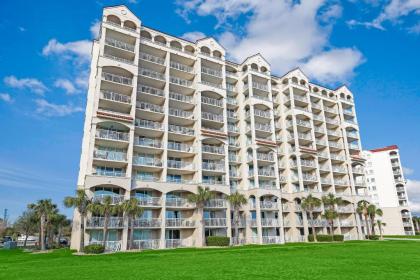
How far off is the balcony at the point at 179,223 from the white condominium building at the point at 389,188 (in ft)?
219

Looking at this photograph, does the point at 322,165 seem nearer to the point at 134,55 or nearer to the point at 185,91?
the point at 185,91

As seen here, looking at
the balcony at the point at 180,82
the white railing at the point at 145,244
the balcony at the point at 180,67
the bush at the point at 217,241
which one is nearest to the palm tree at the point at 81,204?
the white railing at the point at 145,244

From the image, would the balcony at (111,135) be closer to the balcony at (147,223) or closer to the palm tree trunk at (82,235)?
the palm tree trunk at (82,235)

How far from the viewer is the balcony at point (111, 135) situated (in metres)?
38.7

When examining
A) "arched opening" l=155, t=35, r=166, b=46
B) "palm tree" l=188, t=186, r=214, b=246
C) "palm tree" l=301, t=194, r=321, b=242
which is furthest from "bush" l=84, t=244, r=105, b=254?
"palm tree" l=301, t=194, r=321, b=242

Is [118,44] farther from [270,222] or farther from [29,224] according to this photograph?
[29,224]

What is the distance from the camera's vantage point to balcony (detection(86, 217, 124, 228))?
34.1 meters

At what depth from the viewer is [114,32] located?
142 feet

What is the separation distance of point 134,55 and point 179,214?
23.7 m

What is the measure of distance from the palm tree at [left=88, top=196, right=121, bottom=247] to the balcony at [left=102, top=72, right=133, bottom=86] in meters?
16.6

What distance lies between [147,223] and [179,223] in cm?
447

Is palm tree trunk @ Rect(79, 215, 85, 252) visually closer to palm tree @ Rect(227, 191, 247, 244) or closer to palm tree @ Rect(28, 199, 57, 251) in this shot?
palm tree @ Rect(28, 199, 57, 251)

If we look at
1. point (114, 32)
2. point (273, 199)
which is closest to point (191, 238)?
point (273, 199)

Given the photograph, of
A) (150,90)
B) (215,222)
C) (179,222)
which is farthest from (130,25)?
(215,222)
